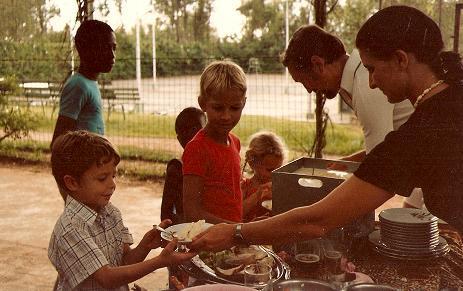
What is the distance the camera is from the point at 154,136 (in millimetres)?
11008

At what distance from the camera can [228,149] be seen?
105 inches

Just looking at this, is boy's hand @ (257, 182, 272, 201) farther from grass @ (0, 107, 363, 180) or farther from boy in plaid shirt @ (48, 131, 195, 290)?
grass @ (0, 107, 363, 180)

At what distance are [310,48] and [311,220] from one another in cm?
134

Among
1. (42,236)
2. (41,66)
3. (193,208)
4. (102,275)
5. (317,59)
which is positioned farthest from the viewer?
(41,66)

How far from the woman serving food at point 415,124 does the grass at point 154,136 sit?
5995 mm

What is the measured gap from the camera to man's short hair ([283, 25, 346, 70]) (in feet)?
9.78

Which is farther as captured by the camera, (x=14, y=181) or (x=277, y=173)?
(x=14, y=181)

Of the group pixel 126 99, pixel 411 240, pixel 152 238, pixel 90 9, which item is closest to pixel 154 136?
pixel 126 99

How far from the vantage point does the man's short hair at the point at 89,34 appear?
3.80m

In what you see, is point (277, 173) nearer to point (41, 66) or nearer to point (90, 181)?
point (90, 181)

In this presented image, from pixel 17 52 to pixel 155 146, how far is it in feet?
15.6

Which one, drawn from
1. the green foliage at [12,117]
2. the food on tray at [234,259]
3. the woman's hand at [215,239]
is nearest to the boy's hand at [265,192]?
the food on tray at [234,259]

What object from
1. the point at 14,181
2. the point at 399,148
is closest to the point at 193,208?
the point at 399,148

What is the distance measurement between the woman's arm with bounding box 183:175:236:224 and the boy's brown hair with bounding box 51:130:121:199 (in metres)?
0.46
